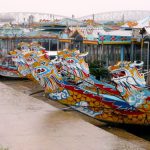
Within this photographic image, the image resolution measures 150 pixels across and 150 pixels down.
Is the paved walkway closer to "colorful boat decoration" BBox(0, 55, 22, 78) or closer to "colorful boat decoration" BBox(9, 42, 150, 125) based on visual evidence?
"colorful boat decoration" BBox(9, 42, 150, 125)

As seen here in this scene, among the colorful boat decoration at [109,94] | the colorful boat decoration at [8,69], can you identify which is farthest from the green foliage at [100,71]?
the colorful boat decoration at [8,69]

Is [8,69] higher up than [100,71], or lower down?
lower down

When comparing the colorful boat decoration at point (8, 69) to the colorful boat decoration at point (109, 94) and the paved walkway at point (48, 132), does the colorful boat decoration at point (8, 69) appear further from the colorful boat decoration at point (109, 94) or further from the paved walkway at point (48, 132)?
the paved walkway at point (48, 132)

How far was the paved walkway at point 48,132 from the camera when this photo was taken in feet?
27.0

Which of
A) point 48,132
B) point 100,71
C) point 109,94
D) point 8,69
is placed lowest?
point 48,132

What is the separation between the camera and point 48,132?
9492 millimetres

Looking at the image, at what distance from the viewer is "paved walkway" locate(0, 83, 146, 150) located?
8234 millimetres

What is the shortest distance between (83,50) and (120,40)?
305 centimetres

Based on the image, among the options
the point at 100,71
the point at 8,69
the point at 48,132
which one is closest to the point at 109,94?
the point at 48,132

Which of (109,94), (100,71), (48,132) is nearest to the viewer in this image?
(48,132)

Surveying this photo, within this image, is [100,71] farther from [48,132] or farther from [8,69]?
[48,132]

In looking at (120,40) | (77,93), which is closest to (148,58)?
(120,40)

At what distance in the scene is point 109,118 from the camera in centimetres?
1185

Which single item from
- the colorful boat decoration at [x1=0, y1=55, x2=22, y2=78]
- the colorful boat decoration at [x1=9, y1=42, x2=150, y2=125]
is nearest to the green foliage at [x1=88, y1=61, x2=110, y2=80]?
the colorful boat decoration at [x1=9, y1=42, x2=150, y2=125]
